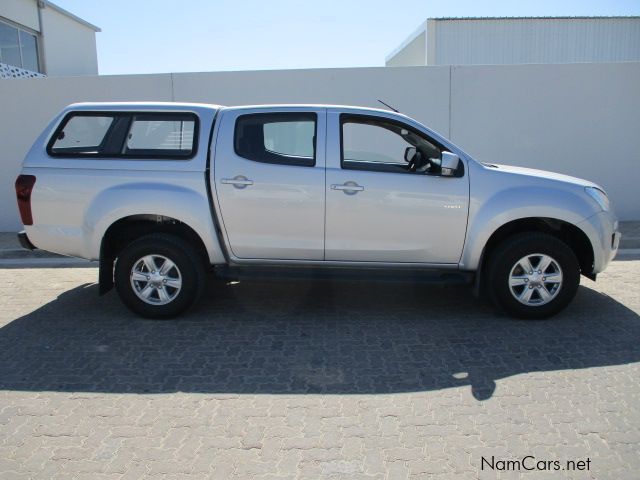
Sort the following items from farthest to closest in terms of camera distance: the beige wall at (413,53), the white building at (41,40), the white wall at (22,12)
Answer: the white building at (41,40)
the white wall at (22,12)
the beige wall at (413,53)

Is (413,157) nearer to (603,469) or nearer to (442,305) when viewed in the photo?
(442,305)

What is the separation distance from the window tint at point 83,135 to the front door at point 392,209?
7.12 ft

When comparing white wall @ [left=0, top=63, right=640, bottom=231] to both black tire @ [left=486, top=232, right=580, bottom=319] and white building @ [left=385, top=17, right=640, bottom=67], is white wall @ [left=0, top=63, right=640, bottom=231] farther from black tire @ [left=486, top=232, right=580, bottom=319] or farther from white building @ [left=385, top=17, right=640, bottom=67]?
white building @ [left=385, top=17, right=640, bottom=67]

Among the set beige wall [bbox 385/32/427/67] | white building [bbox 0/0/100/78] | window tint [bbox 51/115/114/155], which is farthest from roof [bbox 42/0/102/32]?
window tint [bbox 51/115/114/155]

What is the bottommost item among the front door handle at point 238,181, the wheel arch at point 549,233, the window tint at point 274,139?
the wheel arch at point 549,233

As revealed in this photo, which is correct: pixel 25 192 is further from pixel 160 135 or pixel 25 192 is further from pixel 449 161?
pixel 449 161

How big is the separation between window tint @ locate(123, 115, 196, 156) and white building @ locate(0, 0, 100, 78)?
15.9m

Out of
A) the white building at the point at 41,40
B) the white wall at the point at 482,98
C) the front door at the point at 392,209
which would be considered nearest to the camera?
the front door at the point at 392,209

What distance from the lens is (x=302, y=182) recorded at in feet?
16.3

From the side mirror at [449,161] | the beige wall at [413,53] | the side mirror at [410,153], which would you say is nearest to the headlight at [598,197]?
the side mirror at [449,161]

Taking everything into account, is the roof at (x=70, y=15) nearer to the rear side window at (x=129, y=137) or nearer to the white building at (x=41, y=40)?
the white building at (x=41, y=40)

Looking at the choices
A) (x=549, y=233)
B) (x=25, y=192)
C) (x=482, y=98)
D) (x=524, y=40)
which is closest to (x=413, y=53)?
(x=524, y=40)

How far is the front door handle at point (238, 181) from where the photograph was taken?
500 cm

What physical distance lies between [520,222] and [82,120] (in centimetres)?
432
